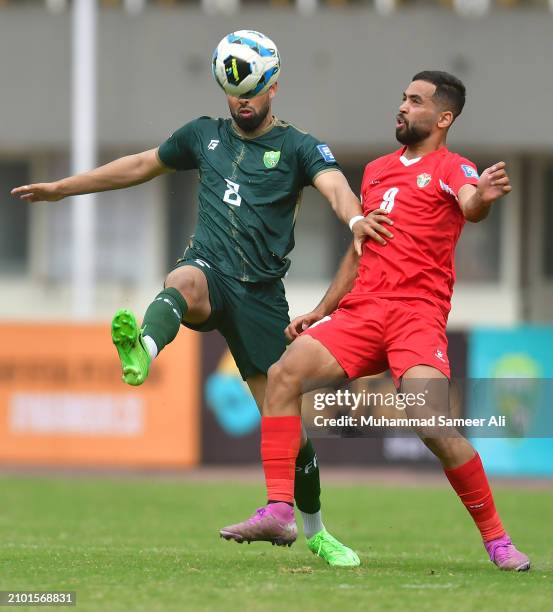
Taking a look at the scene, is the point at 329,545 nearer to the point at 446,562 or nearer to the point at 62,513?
the point at 446,562

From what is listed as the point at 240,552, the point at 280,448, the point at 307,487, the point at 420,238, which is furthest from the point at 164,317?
the point at 240,552

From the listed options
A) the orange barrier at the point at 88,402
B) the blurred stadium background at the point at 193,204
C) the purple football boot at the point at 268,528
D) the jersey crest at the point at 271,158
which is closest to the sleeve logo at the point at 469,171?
the jersey crest at the point at 271,158

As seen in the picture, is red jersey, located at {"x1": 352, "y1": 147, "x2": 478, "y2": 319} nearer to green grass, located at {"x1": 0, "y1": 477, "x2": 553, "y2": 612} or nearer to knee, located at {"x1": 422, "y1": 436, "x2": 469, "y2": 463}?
knee, located at {"x1": 422, "y1": 436, "x2": 469, "y2": 463}

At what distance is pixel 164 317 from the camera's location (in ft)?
25.9

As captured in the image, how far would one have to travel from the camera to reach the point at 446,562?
9047 millimetres

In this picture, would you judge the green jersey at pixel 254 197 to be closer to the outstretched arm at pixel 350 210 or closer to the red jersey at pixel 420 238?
the outstretched arm at pixel 350 210

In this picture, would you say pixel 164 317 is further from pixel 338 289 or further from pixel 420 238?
pixel 420 238

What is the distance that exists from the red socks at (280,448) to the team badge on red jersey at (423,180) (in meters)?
1.40

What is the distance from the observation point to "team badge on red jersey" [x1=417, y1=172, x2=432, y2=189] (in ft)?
26.1

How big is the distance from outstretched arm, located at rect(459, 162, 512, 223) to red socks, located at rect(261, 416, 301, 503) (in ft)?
4.64

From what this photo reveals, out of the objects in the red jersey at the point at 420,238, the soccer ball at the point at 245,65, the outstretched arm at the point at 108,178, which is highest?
the soccer ball at the point at 245,65

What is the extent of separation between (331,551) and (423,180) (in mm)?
2152

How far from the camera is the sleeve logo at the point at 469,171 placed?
7.75 meters

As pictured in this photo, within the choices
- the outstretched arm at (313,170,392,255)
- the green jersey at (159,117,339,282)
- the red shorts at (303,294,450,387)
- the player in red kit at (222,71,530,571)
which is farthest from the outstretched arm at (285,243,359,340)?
the green jersey at (159,117,339,282)
